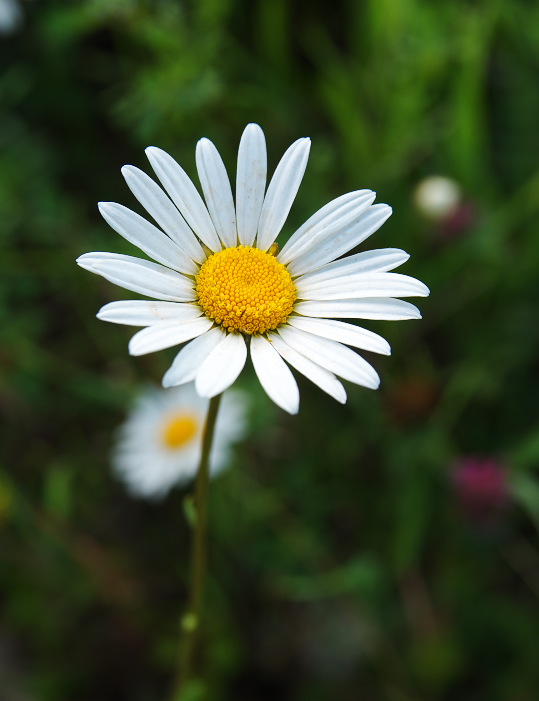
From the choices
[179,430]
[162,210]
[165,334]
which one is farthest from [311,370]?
[179,430]

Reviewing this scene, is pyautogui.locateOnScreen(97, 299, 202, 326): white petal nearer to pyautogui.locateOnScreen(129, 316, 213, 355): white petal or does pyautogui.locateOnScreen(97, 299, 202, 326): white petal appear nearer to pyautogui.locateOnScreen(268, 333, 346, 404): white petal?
pyautogui.locateOnScreen(129, 316, 213, 355): white petal

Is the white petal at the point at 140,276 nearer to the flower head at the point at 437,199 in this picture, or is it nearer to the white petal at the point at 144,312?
the white petal at the point at 144,312

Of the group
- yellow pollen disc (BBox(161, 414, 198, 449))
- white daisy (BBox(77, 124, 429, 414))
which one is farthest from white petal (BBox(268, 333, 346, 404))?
yellow pollen disc (BBox(161, 414, 198, 449))

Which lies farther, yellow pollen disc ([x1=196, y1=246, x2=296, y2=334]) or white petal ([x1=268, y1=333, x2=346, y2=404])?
yellow pollen disc ([x1=196, y1=246, x2=296, y2=334])

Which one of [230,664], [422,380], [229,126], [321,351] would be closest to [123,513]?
[230,664]

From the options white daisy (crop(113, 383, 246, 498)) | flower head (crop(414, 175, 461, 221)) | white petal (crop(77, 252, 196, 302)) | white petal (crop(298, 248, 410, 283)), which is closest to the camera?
white petal (crop(77, 252, 196, 302))

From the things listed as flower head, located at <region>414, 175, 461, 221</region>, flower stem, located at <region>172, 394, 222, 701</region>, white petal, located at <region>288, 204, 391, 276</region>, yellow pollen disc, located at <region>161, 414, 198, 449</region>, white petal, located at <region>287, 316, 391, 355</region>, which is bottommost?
flower stem, located at <region>172, 394, 222, 701</region>
